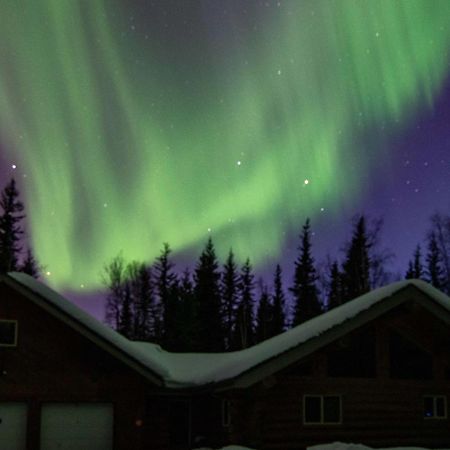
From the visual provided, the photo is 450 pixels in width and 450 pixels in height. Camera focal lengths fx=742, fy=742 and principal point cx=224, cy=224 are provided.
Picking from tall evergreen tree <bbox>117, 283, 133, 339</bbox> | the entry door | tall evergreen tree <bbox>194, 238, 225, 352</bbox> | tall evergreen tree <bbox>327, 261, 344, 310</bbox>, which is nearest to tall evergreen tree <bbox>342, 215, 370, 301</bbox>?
tall evergreen tree <bbox>327, 261, 344, 310</bbox>

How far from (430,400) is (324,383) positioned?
378 centimetres

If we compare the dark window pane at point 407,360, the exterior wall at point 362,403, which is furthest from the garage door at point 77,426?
the dark window pane at point 407,360

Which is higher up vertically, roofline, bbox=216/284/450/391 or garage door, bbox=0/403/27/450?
roofline, bbox=216/284/450/391

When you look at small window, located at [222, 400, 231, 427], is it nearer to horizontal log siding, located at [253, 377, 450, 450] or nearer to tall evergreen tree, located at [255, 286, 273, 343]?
horizontal log siding, located at [253, 377, 450, 450]

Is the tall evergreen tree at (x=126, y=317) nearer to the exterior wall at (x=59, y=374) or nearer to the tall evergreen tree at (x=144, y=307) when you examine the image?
the tall evergreen tree at (x=144, y=307)

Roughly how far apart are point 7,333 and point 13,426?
268 centimetres

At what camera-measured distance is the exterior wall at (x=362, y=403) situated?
802 inches

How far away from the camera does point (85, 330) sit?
2194cm

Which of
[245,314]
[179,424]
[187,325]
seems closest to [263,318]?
[245,314]

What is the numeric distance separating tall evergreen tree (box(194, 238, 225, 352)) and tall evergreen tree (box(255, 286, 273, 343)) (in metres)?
11.6

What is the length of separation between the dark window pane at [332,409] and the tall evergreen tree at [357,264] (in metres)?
37.4

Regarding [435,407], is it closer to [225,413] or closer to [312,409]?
[312,409]

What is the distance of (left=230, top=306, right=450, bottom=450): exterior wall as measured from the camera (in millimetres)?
20359

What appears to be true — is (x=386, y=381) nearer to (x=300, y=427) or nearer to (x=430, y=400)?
(x=430, y=400)
